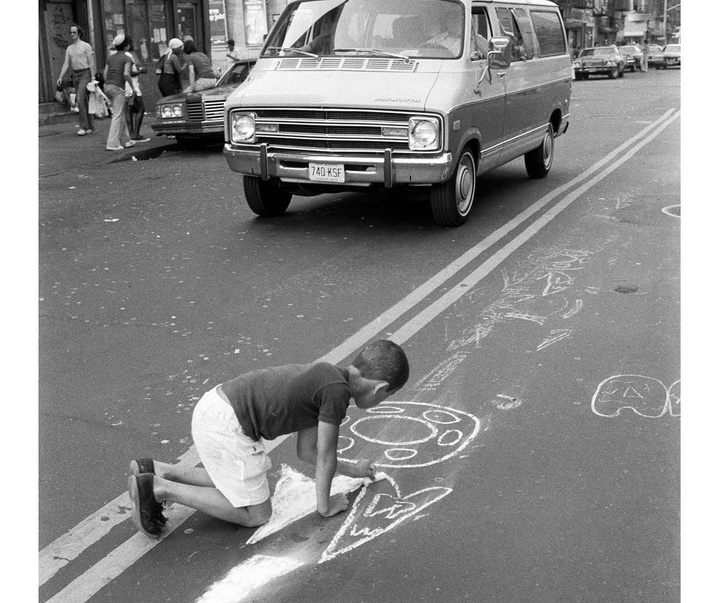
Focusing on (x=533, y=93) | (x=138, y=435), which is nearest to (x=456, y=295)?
(x=138, y=435)

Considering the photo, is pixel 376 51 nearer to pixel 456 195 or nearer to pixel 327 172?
pixel 327 172

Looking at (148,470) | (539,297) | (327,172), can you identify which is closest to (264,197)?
(327,172)

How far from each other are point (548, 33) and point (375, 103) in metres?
4.50

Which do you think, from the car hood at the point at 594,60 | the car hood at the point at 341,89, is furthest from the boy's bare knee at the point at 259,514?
the car hood at the point at 594,60

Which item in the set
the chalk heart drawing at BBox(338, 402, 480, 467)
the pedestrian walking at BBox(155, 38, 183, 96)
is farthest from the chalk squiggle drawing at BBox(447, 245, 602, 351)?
the pedestrian walking at BBox(155, 38, 183, 96)

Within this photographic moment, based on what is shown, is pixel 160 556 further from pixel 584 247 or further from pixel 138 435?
pixel 584 247

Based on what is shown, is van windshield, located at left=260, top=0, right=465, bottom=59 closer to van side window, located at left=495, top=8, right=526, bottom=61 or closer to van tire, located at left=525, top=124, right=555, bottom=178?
van side window, located at left=495, top=8, right=526, bottom=61

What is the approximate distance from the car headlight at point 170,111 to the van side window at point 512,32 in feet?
22.6

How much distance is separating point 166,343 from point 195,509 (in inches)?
86.7

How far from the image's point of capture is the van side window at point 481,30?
918 cm

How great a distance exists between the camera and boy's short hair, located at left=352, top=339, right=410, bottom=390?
3488mm

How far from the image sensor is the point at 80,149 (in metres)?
16.1
